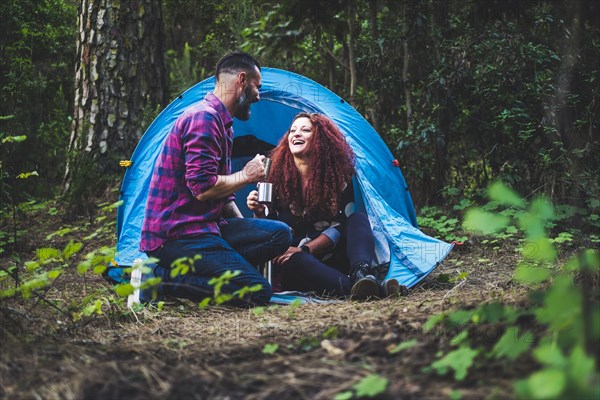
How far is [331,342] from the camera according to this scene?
1.99 meters

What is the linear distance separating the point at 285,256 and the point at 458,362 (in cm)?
225

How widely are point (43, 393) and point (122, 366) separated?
0.23m

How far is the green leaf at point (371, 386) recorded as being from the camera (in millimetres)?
1494

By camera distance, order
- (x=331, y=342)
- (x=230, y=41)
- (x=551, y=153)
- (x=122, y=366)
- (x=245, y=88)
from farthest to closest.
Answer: (x=230, y=41), (x=551, y=153), (x=245, y=88), (x=331, y=342), (x=122, y=366)

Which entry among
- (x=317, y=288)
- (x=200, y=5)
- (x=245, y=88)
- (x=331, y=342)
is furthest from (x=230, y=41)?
(x=331, y=342)

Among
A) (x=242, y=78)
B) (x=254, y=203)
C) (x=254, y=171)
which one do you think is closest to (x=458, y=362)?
(x=254, y=171)

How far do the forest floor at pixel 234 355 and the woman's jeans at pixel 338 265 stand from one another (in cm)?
68

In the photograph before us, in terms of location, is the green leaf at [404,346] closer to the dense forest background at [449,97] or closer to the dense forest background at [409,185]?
the dense forest background at [409,185]

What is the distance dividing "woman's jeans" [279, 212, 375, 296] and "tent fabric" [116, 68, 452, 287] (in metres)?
0.14

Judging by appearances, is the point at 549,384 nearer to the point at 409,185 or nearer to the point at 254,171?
the point at 254,171

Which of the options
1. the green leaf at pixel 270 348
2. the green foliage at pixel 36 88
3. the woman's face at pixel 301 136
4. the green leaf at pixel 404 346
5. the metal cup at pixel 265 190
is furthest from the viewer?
the green foliage at pixel 36 88

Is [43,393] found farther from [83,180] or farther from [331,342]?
[83,180]

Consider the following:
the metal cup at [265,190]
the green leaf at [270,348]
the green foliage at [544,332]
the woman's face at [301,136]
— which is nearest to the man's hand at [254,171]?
the metal cup at [265,190]

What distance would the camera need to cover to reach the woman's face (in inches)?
160
